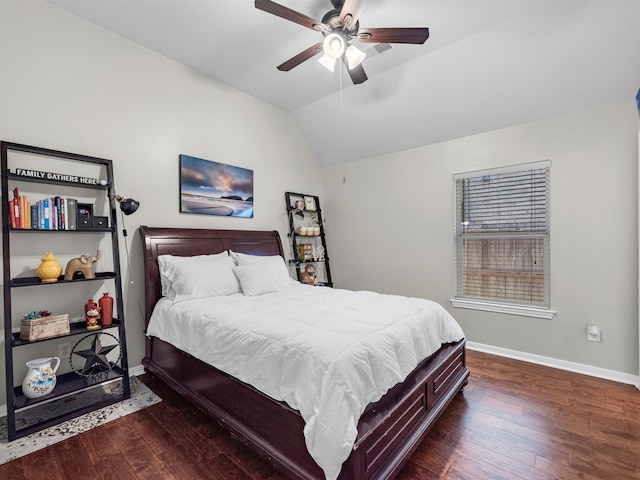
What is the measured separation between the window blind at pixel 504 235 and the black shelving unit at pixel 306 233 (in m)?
1.91

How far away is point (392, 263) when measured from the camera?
423 centimetres

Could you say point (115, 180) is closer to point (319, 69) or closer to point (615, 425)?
point (319, 69)

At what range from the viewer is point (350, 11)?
1.96 metres

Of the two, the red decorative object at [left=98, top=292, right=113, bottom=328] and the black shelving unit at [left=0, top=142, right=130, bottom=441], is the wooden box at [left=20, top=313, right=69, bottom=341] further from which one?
the red decorative object at [left=98, top=292, right=113, bottom=328]


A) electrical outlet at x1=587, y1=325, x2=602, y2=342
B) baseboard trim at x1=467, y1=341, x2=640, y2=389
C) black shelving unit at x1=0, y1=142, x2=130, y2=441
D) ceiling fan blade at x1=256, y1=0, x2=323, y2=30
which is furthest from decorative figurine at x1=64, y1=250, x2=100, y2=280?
electrical outlet at x1=587, y1=325, x2=602, y2=342

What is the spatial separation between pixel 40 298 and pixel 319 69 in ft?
10.7

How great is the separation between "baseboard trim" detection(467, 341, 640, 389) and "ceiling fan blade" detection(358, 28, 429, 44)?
10.2ft

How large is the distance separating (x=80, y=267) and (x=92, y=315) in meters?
0.38

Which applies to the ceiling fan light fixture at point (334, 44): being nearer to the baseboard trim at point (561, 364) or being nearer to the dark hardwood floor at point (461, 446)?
the dark hardwood floor at point (461, 446)

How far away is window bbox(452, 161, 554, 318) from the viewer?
3.23m

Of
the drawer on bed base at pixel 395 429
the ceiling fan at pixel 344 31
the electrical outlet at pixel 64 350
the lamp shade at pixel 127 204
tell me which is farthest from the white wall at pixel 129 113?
the drawer on bed base at pixel 395 429

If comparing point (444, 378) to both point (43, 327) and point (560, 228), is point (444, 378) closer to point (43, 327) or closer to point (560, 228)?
point (560, 228)

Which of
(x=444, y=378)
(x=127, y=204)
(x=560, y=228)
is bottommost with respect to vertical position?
(x=444, y=378)

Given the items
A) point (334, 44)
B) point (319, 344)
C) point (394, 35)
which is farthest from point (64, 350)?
point (394, 35)
